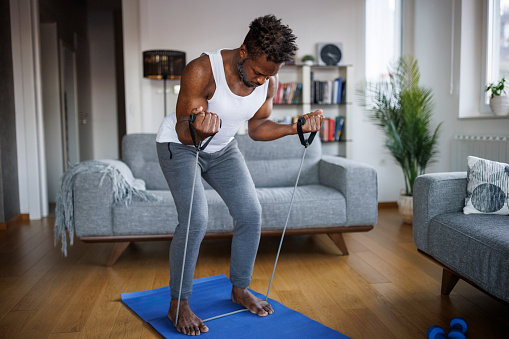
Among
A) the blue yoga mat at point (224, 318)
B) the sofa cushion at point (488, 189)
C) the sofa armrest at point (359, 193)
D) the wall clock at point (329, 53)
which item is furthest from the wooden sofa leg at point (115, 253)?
the wall clock at point (329, 53)

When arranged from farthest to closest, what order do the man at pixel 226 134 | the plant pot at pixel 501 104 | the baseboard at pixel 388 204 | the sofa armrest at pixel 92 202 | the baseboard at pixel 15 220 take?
1. the baseboard at pixel 388 204
2. the baseboard at pixel 15 220
3. the plant pot at pixel 501 104
4. the sofa armrest at pixel 92 202
5. the man at pixel 226 134

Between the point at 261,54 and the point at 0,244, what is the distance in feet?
8.81

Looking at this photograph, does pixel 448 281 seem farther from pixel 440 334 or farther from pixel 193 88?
pixel 193 88

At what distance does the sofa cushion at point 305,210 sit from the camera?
2.81 metres

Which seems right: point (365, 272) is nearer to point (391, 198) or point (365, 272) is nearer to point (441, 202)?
point (441, 202)

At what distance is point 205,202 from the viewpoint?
6.21 ft

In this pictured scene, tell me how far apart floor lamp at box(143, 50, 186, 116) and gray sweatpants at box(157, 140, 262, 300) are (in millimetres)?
2571

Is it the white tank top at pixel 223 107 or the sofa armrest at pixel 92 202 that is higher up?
the white tank top at pixel 223 107

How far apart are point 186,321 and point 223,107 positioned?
85cm

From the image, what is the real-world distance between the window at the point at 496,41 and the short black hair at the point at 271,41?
267 centimetres

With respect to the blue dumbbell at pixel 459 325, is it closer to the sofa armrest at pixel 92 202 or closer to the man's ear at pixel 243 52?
the man's ear at pixel 243 52

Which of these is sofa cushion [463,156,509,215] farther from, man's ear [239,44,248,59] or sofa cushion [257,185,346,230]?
man's ear [239,44,248,59]

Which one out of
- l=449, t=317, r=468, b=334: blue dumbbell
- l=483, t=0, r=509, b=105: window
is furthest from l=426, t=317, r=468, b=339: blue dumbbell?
l=483, t=0, r=509, b=105: window

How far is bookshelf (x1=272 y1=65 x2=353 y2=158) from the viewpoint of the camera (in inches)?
183
